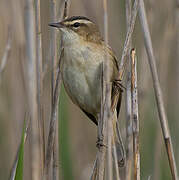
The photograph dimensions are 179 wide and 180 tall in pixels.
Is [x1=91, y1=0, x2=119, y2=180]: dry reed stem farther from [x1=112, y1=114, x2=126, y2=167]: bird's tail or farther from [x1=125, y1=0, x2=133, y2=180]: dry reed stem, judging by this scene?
[x1=112, y1=114, x2=126, y2=167]: bird's tail

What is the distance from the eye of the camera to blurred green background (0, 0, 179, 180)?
112 inches

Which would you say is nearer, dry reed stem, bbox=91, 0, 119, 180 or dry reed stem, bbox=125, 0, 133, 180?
dry reed stem, bbox=91, 0, 119, 180

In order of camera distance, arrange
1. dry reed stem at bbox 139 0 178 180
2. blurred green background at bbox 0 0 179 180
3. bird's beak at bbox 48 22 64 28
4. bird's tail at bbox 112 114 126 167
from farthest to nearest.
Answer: blurred green background at bbox 0 0 179 180
bird's tail at bbox 112 114 126 167
bird's beak at bbox 48 22 64 28
dry reed stem at bbox 139 0 178 180

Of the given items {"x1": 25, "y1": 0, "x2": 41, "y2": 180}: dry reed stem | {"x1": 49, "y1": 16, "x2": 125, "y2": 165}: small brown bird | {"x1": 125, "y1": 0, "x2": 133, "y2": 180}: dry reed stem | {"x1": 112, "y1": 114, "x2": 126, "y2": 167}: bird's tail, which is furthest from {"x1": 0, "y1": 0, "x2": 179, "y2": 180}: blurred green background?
{"x1": 25, "y1": 0, "x2": 41, "y2": 180}: dry reed stem

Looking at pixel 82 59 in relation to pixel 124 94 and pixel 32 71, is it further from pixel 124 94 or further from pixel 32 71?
pixel 32 71

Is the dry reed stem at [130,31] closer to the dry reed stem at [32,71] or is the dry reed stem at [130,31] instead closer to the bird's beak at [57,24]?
the bird's beak at [57,24]


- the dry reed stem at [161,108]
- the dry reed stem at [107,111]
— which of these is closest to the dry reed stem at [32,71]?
the dry reed stem at [107,111]

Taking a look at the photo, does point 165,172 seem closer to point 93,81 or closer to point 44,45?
point 93,81

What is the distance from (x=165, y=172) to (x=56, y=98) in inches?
49.0

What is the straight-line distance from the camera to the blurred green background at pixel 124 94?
2.84 metres

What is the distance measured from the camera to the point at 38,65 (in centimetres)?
202

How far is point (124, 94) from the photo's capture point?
288cm

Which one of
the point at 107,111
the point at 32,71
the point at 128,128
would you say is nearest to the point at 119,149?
the point at 128,128

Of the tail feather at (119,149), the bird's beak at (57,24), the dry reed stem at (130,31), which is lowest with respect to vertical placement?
→ the tail feather at (119,149)
